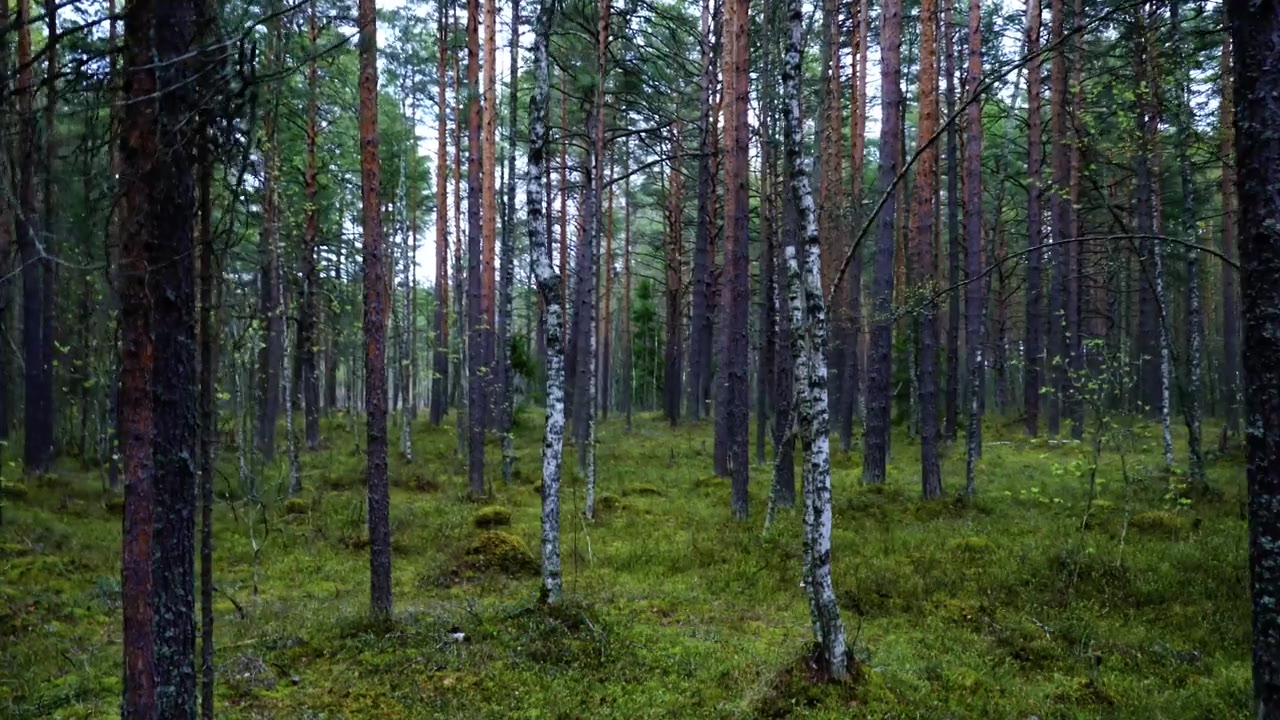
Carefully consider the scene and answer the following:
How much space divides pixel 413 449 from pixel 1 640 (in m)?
15.1

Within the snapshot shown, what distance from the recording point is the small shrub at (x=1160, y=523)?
10.9 m

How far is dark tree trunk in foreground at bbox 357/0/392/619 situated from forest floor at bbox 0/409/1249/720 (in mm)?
768

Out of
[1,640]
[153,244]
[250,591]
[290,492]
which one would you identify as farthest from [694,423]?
[153,244]

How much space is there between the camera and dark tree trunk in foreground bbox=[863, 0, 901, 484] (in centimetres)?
1338

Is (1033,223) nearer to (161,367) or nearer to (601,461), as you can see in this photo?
(601,461)

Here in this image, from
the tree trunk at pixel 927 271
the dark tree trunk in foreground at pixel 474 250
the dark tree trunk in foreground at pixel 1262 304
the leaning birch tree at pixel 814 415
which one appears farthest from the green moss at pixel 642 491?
the dark tree trunk in foreground at pixel 1262 304

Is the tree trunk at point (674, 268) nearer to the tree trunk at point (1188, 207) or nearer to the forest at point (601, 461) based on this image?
the forest at point (601, 461)

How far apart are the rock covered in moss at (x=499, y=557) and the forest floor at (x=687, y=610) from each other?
1.4 inches

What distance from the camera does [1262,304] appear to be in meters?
3.57

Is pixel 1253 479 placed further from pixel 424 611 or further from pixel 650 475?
pixel 650 475

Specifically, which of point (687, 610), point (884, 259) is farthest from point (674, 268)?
point (687, 610)

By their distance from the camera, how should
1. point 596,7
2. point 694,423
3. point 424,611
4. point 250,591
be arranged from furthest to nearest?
point 694,423, point 596,7, point 250,591, point 424,611

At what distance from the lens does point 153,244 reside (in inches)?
→ 181

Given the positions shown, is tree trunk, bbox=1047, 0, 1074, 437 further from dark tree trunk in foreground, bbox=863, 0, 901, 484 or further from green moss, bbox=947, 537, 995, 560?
green moss, bbox=947, 537, 995, 560
